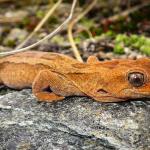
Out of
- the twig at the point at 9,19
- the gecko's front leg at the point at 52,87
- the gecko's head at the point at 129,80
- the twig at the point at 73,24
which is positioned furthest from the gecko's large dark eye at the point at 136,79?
the twig at the point at 9,19

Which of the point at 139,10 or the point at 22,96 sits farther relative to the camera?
the point at 139,10

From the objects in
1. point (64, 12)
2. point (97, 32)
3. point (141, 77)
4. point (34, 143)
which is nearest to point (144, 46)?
point (97, 32)

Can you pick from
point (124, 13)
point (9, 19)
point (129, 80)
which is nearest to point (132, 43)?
point (124, 13)

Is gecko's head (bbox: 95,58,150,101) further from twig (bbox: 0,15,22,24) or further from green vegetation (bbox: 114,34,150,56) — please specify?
twig (bbox: 0,15,22,24)

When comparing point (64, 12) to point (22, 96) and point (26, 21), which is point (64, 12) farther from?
point (22, 96)

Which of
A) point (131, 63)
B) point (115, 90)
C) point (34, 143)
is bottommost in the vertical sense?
point (34, 143)

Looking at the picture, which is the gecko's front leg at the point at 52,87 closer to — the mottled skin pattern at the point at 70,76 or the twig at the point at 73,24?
the mottled skin pattern at the point at 70,76

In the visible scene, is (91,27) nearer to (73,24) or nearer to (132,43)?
(73,24)
